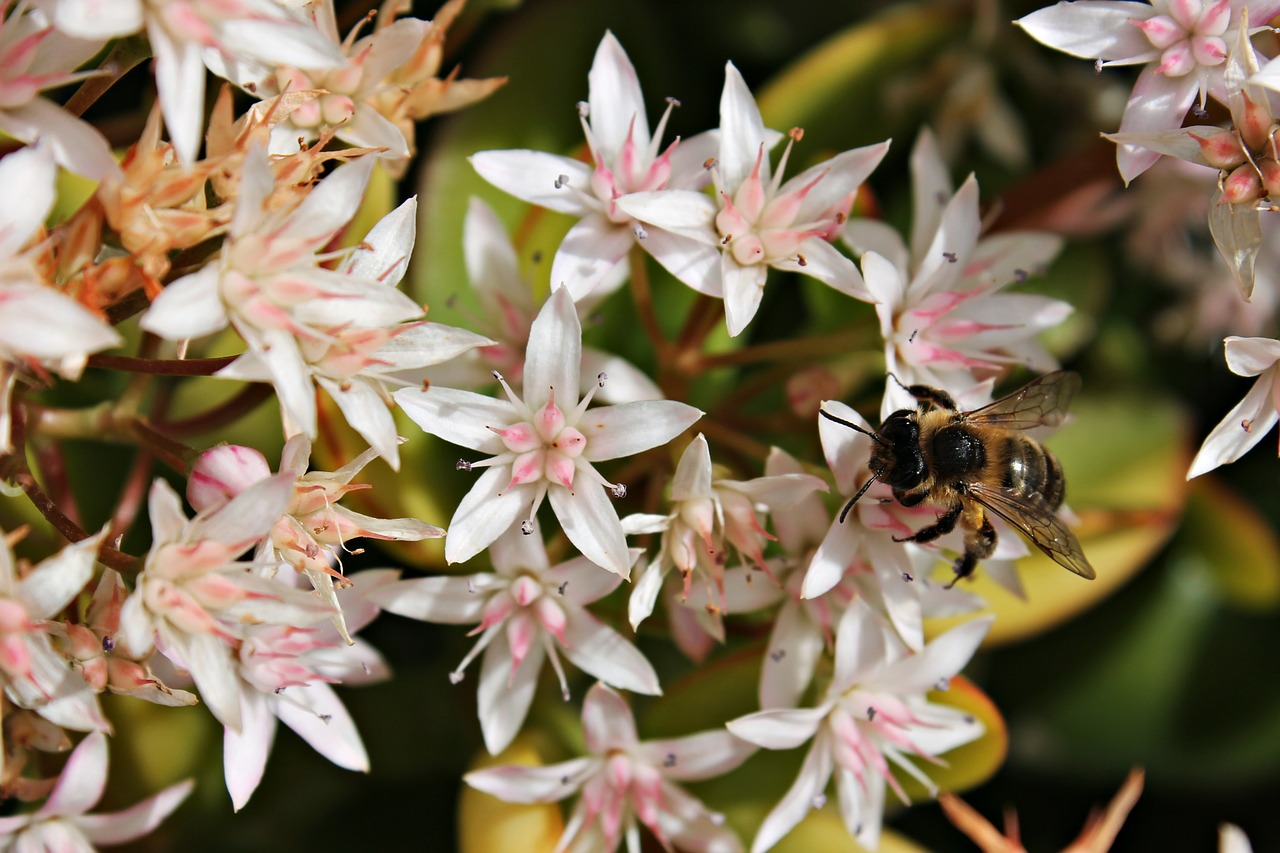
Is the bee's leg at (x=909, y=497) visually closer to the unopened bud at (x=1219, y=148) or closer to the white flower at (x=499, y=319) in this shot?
the white flower at (x=499, y=319)

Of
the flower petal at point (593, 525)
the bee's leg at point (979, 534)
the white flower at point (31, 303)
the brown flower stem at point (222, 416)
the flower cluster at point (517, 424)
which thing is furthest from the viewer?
the brown flower stem at point (222, 416)

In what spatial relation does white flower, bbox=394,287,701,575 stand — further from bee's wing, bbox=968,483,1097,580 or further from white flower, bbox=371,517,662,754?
bee's wing, bbox=968,483,1097,580

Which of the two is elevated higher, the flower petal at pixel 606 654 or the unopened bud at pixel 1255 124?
the unopened bud at pixel 1255 124

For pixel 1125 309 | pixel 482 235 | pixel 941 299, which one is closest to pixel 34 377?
pixel 482 235

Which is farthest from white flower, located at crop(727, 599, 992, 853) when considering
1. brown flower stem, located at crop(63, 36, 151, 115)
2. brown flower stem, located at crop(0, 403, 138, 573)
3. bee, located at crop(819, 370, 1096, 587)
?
brown flower stem, located at crop(63, 36, 151, 115)

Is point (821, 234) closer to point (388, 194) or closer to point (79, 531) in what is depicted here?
point (388, 194)

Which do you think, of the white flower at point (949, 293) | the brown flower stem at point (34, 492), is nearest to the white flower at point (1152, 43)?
the white flower at point (949, 293)

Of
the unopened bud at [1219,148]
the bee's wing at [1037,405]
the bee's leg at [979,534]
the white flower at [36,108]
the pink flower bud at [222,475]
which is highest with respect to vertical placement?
the white flower at [36,108]

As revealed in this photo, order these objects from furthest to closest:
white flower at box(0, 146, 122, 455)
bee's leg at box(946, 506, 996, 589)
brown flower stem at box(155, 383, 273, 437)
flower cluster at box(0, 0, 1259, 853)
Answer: brown flower stem at box(155, 383, 273, 437) → bee's leg at box(946, 506, 996, 589) → flower cluster at box(0, 0, 1259, 853) → white flower at box(0, 146, 122, 455)
